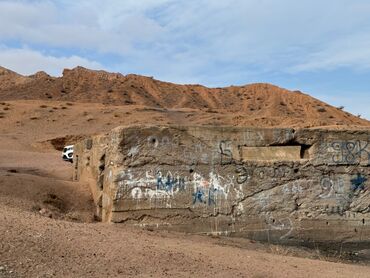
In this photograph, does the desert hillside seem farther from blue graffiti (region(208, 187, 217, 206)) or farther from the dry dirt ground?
blue graffiti (region(208, 187, 217, 206))

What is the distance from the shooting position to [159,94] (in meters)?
64.1

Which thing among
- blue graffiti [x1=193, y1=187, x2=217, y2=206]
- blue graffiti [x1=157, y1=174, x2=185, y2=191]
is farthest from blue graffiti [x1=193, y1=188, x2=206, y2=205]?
blue graffiti [x1=157, y1=174, x2=185, y2=191]

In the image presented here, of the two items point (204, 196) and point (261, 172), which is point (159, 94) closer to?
point (261, 172)

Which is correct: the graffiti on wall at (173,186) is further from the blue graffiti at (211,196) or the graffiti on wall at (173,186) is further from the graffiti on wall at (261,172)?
the graffiti on wall at (261,172)

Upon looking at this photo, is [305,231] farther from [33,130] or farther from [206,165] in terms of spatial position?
[33,130]

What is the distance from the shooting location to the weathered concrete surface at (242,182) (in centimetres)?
877

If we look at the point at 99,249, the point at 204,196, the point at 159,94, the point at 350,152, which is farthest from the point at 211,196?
the point at 159,94

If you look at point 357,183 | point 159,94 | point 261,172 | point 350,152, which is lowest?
point 357,183

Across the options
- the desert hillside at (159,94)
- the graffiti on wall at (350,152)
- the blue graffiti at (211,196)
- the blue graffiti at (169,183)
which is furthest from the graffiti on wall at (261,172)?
the desert hillside at (159,94)

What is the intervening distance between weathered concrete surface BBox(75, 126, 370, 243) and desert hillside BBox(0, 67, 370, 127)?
44.3m

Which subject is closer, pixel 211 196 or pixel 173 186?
pixel 173 186

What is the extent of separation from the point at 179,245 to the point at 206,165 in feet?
5.91

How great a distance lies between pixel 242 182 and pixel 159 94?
55448mm

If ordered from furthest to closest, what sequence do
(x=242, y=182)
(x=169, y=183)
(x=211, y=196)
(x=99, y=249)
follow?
1. (x=242, y=182)
2. (x=211, y=196)
3. (x=169, y=183)
4. (x=99, y=249)
